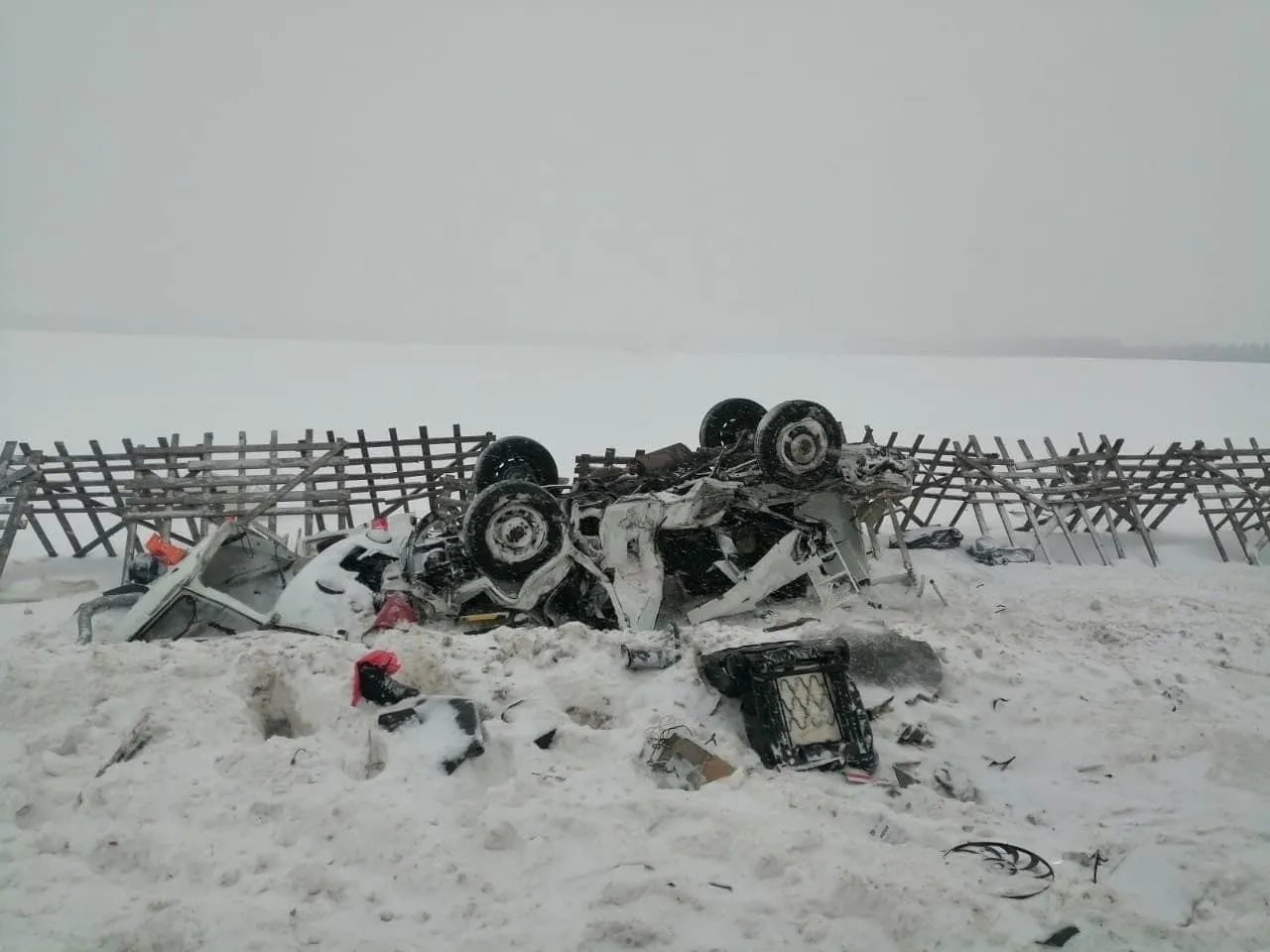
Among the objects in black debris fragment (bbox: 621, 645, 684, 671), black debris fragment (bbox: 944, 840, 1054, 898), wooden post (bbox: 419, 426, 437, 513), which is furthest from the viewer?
wooden post (bbox: 419, 426, 437, 513)

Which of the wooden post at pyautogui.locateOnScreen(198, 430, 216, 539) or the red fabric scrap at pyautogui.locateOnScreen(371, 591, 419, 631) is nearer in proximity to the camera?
the red fabric scrap at pyautogui.locateOnScreen(371, 591, 419, 631)

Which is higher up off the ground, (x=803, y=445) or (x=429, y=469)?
(x=803, y=445)

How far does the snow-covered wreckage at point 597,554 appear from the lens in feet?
18.3

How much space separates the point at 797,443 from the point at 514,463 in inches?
126

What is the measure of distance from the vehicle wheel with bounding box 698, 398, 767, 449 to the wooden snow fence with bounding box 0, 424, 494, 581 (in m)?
3.19

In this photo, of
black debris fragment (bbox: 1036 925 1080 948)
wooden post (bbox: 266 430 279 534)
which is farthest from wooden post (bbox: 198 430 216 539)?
black debris fragment (bbox: 1036 925 1080 948)

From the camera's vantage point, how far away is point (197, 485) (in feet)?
28.9

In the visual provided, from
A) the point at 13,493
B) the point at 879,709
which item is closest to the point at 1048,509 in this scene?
the point at 879,709

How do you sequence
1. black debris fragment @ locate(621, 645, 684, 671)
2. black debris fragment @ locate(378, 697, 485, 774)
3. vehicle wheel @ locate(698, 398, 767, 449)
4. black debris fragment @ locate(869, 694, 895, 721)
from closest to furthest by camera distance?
black debris fragment @ locate(378, 697, 485, 774) → black debris fragment @ locate(869, 694, 895, 721) → black debris fragment @ locate(621, 645, 684, 671) → vehicle wheel @ locate(698, 398, 767, 449)

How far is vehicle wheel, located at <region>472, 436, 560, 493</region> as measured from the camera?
25.0 feet

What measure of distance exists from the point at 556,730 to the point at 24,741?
2145 millimetres

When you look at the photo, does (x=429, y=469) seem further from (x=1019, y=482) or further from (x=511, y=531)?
(x=1019, y=482)

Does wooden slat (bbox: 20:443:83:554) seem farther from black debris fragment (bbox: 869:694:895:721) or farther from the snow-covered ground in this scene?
black debris fragment (bbox: 869:694:895:721)

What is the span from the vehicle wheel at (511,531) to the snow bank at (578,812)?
1384 millimetres
